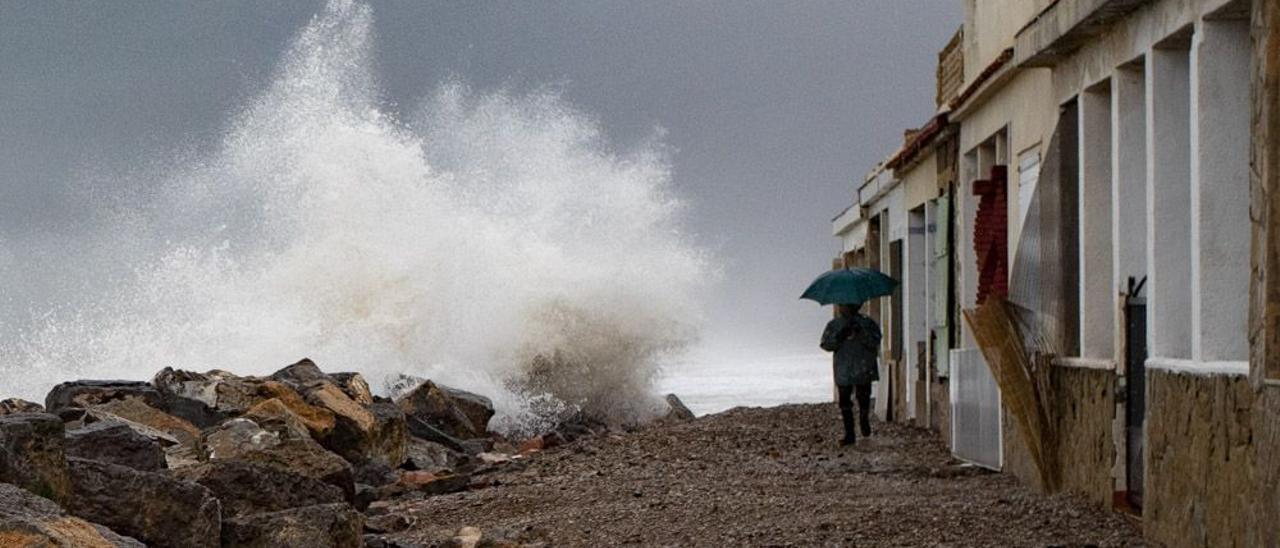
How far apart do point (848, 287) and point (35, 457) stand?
11622mm

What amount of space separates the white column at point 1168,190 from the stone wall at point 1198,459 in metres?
0.33

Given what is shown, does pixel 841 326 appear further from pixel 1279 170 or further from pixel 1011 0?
pixel 1279 170

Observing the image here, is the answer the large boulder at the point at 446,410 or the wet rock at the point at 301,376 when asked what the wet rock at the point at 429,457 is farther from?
the large boulder at the point at 446,410

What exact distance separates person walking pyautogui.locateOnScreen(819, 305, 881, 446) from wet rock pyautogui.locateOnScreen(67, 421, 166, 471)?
831 cm

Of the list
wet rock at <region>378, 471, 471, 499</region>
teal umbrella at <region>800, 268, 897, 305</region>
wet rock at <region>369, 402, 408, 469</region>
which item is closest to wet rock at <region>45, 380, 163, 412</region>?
wet rock at <region>369, 402, 408, 469</region>

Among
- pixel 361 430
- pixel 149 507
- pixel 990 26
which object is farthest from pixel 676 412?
pixel 149 507

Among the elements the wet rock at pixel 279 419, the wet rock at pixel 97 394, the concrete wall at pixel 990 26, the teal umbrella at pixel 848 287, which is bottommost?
the wet rock at pixel 279 419

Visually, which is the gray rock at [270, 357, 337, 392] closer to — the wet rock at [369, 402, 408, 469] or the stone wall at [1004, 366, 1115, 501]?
the wet rock at [369, 402, 408, 469]

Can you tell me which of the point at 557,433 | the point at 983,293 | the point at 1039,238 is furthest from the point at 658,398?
the point at 1039,238

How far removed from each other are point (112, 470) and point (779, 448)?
10141 millimetres

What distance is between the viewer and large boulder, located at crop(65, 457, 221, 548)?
941cm

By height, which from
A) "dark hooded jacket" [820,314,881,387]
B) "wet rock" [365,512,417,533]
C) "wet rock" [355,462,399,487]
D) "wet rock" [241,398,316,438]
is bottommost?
"wet rock" [365,512,417,533]

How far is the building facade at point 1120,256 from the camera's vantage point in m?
8.69

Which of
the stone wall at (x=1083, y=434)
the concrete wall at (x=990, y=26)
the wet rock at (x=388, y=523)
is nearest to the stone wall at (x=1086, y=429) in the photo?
the stone wall at (x=1083, y=434)
